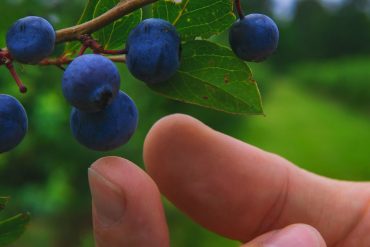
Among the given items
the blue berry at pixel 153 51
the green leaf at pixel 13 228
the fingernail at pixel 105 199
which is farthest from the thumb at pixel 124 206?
the blue berry at pixel 153 51

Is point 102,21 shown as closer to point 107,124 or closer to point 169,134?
point 107,124

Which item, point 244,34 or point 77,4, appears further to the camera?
point 77,4

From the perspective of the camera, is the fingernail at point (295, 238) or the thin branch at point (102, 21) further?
the fingernail at point (295, 238)

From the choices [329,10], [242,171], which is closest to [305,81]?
[329,10]

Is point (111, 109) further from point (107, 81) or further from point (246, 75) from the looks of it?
point (246, 75)

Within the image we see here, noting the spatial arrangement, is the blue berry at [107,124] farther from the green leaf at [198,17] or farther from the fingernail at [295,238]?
the fingernail at [295,238]
